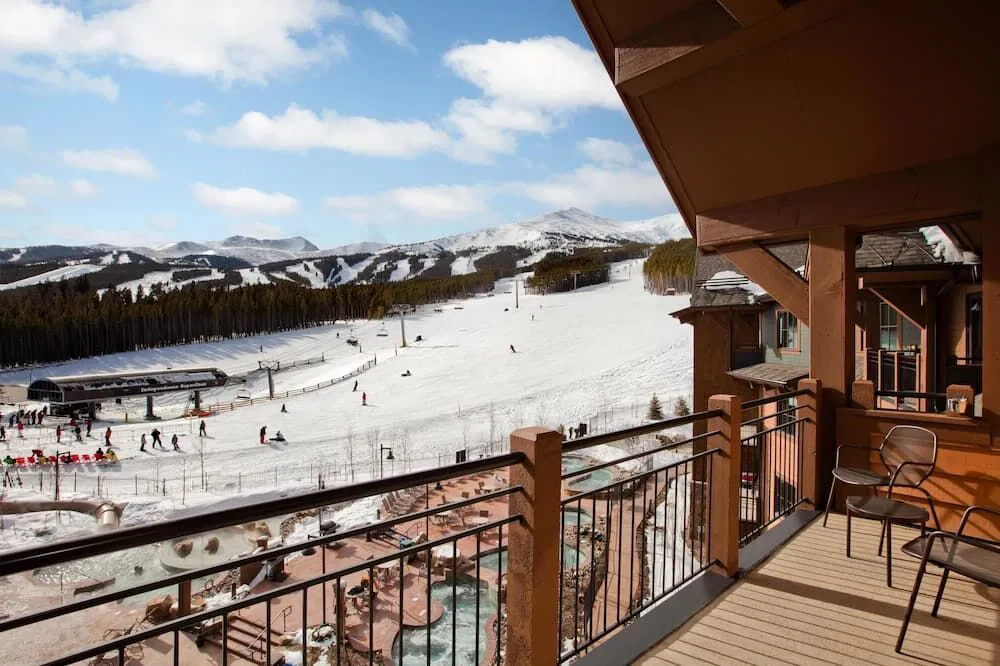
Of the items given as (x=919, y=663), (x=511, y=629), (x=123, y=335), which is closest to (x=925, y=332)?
(x=919, y=663)

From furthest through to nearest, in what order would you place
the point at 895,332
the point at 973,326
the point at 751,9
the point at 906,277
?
the point at 895,332 < the point at 906,277 < the point at 973,326 < the point at 751,9

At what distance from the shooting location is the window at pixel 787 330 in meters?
13.6

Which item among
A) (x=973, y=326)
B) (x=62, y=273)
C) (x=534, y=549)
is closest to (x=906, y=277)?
(x=973, y=326)

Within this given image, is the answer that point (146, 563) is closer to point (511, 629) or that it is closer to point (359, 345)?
point (511, 629)

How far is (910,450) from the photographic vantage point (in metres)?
4.27

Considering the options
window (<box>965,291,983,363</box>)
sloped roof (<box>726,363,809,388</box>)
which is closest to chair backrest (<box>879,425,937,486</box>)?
window (<box>965,291,983,363</box>)

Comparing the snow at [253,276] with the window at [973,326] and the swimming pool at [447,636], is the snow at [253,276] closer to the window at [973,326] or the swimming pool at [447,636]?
the swimming pool at [447,636]

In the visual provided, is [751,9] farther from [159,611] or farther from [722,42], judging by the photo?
[159,611]

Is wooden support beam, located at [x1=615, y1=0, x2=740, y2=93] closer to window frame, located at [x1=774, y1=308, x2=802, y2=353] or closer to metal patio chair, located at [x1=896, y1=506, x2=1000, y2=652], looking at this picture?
metal patio chair, located at [x1=896, y1=506, x2=1000, y2=652]

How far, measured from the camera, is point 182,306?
69.1 m

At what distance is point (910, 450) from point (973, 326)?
644 centimetres

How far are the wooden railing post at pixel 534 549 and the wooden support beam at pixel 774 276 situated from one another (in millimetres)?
4130

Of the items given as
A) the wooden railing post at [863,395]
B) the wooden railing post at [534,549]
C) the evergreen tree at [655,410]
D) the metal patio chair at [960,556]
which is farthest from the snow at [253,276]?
the metal patio chair at [960,556]

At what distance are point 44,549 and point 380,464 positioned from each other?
80.9ft
